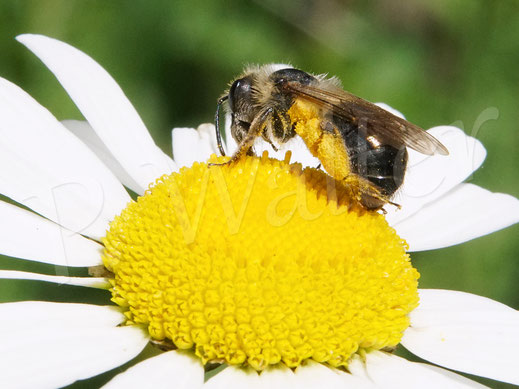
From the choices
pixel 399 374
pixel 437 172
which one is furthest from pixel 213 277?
pixel 437 172

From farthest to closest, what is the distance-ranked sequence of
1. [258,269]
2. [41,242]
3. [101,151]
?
1. [101,151]
2. [41,242]
3. [258,269]

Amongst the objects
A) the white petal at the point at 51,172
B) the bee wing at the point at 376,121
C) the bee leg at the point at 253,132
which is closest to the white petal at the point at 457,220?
the bee wing at the point at 376,121

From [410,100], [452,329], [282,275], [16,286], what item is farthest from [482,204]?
[16,286]

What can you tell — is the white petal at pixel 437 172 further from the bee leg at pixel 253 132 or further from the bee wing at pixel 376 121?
the bee leg at pixel 253 132

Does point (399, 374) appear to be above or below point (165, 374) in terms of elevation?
below

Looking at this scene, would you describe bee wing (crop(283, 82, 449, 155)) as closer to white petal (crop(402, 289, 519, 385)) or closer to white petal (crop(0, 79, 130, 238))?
white petal (crop(402, 289, 519, 385))

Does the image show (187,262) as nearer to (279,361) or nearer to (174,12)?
(279,361)

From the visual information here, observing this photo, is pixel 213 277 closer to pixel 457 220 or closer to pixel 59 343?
pixel 59 343

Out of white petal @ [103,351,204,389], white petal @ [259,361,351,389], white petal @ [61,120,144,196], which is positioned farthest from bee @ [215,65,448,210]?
white petal @ [103,351,204,389]
